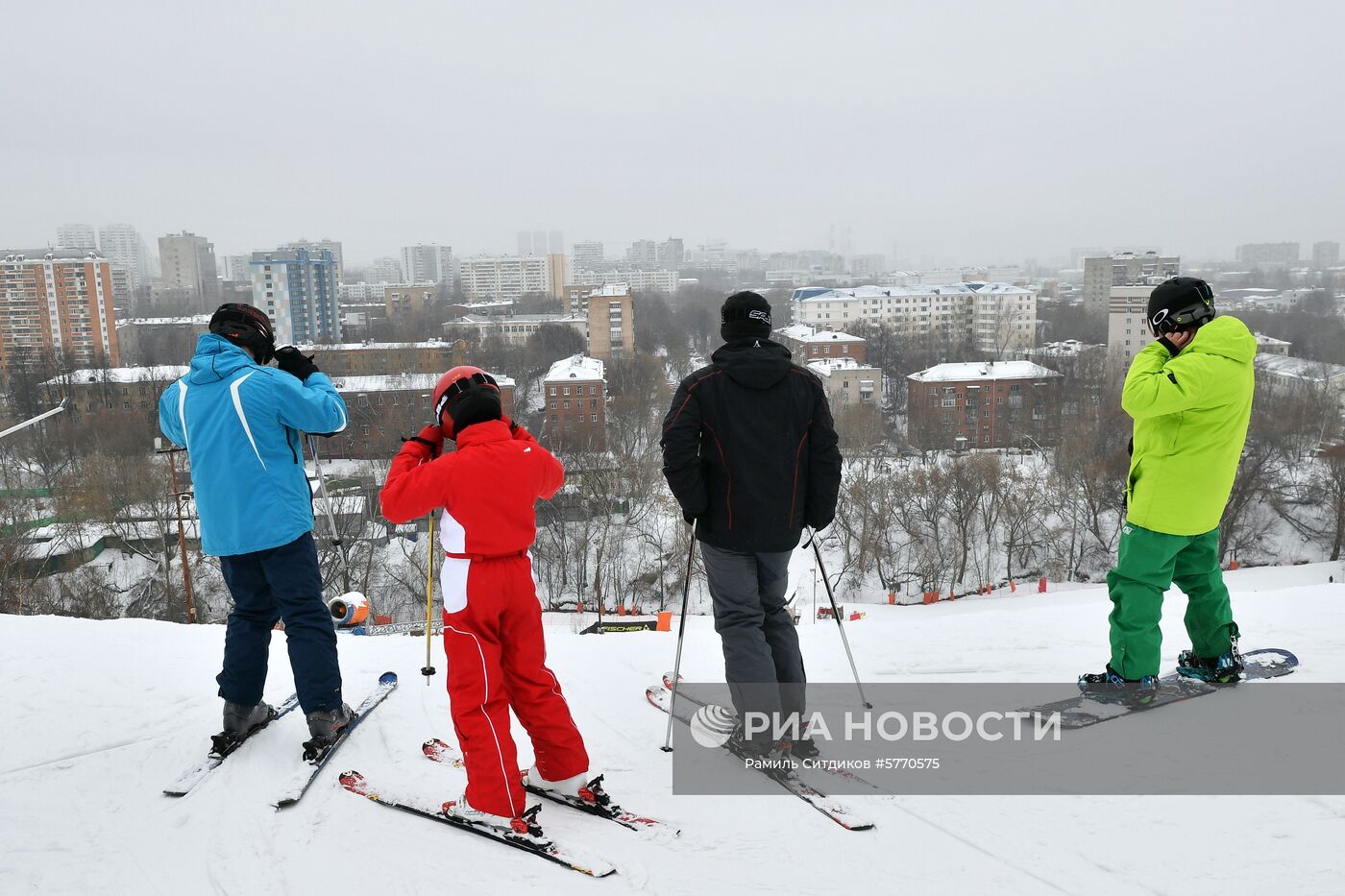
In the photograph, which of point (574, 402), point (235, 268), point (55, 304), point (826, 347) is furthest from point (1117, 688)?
point (235, 268)

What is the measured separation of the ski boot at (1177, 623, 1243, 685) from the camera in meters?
3.21

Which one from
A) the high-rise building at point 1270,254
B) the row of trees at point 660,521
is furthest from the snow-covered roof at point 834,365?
the high-rise building at point 1270,254

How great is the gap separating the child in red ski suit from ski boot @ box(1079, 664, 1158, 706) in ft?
6.20

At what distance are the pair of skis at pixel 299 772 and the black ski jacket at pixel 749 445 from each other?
1.43 metres

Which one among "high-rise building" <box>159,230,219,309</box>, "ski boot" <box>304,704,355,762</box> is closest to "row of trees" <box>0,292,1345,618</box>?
"ski boot" <box>304,704,355,762</box>

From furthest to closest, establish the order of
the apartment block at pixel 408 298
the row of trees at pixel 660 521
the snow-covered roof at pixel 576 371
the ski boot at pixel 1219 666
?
1. the apartment block at pixel 408 298
2. the snow-covered roof at pixel 576 371
3. the row of trees at pixel 660 521
4. the ski boot at pixel 1219 666

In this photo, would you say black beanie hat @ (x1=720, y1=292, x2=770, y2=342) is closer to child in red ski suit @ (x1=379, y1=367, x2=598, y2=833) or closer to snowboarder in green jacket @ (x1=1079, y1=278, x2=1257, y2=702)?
child in red ski suit @ (x1=379, y1=367, x2=598, y2=833)

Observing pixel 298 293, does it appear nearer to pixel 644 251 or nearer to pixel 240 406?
pixel 240 406

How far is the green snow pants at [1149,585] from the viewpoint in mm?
3036

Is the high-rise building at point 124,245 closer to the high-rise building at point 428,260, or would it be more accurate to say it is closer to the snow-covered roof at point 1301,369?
the high-rise building at point 428,260

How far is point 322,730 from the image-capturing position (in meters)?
2.81

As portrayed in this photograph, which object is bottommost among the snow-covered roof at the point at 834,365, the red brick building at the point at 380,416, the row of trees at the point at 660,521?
the row of trees at the point at 660,521

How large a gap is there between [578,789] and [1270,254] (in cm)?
18888

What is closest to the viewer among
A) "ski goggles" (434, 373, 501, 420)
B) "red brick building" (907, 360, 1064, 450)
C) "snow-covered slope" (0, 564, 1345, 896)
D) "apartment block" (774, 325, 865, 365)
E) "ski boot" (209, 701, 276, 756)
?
"snow-covered slope" (0, 564, 1345, 896)
